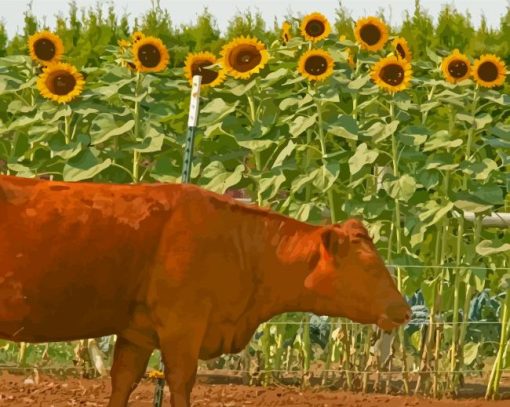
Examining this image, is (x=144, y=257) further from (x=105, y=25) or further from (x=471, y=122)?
(x=105, y=25)

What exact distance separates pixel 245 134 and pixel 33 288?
11.4 ft

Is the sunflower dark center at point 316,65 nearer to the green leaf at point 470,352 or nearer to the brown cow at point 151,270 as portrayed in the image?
the green leaf at point 470,352

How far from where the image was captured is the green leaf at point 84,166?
940cm

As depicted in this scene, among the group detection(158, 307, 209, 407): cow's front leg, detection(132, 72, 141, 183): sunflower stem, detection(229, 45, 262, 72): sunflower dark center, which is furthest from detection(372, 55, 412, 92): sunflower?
detection(158, 307, 209, 407): cow's front leg

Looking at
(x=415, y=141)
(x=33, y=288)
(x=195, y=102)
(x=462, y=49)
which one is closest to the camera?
(x=33, y=288)

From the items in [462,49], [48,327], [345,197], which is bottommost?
[48,327]

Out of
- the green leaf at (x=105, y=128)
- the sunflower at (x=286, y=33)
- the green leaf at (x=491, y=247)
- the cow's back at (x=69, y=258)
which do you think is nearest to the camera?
the cow's back at (x=69, y=258)

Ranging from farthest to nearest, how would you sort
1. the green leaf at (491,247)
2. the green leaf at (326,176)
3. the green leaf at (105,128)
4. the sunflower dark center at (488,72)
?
the sunflower dark center at (488,72) < the green leaf at (105,128) < the green leaf at (491,247) < the green leaf at (326,176)

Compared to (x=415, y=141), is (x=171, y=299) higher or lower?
lower

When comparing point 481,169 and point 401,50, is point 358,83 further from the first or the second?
point 481,169

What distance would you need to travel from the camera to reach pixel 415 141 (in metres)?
9.45

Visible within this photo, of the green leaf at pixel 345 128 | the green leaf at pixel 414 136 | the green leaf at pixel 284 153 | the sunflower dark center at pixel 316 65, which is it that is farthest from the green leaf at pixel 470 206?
the sunflower dark center at pixel 316 65

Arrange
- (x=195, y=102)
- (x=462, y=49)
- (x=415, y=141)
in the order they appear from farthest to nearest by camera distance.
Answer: (x=462, y=49)
(x=415, y=141)
(x=195, y=102)

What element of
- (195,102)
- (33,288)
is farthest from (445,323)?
(33,288)
